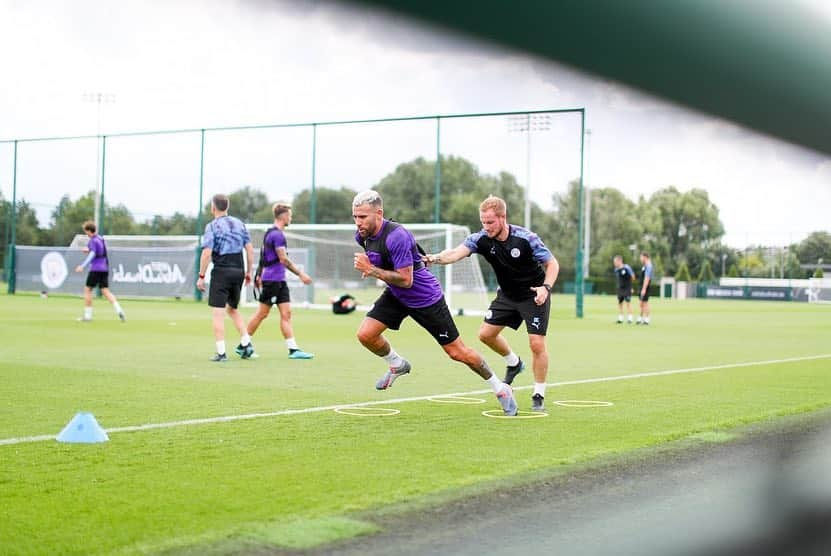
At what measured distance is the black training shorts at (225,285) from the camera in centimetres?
1120

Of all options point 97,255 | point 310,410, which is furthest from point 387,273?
point 97,255

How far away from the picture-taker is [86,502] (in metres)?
4.05

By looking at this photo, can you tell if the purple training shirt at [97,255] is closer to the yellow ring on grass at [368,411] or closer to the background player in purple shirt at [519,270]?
the yellow ring on grass at [368,411]

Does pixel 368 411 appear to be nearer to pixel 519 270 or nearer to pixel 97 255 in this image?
pixel 519 270

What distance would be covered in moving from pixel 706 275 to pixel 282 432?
55.2 metres

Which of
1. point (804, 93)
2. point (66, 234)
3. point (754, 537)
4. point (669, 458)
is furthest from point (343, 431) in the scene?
point (66, 234)

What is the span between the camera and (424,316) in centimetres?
715

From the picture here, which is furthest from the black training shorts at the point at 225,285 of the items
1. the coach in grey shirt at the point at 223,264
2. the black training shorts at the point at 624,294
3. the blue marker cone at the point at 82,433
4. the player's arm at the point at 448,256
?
the black training shorts at the point at 624,294

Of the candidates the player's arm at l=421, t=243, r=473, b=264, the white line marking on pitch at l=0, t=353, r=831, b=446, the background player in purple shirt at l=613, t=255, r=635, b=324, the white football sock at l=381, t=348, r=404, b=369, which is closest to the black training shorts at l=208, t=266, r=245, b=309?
the white line marking on pitch at l=0, t=353, r=831, b=446

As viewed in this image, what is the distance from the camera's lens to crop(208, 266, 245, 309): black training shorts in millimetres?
11203

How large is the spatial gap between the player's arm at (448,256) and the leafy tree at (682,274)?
5154cm

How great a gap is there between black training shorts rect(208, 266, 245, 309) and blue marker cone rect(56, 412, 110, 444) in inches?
217

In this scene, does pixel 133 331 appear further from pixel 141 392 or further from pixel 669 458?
pixel 669 458

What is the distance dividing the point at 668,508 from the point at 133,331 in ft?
46.1
